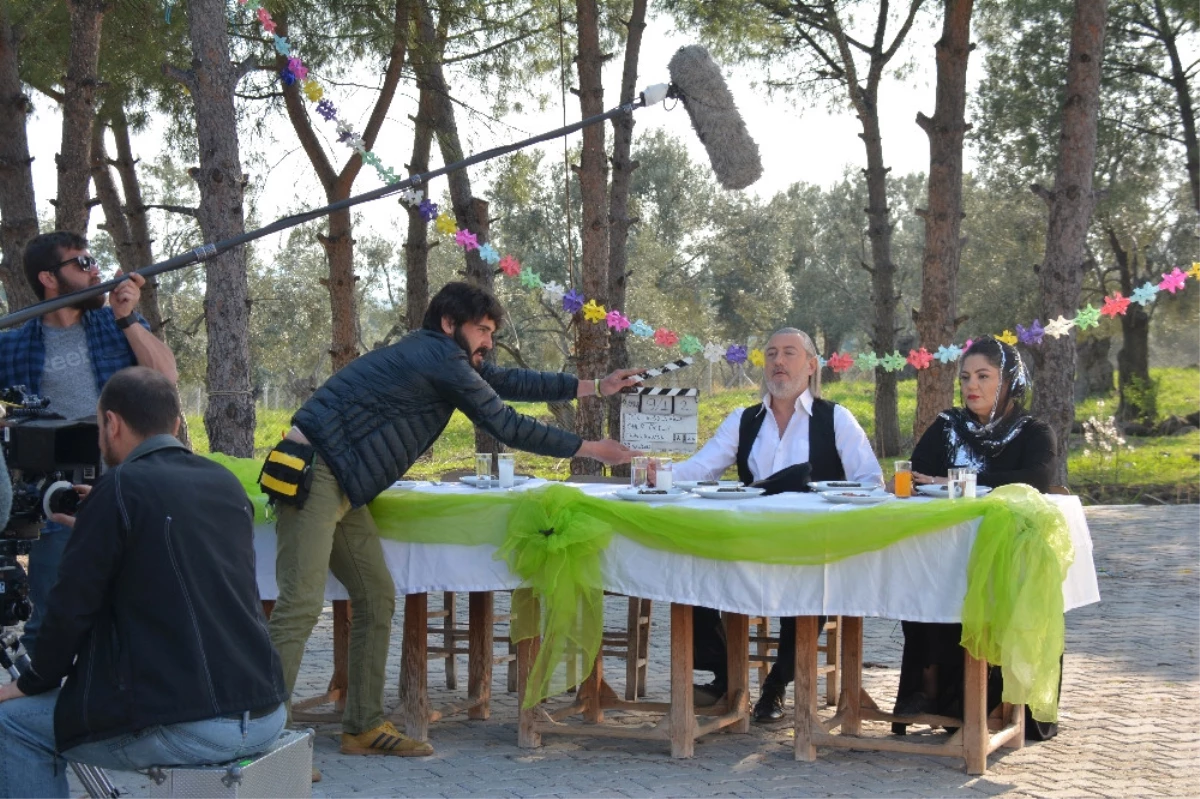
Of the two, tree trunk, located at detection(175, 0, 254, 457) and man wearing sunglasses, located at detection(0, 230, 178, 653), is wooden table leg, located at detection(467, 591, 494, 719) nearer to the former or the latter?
man wearing sunglasses, located at detection(0, 230, 178, 653)

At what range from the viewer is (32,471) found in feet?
11.7

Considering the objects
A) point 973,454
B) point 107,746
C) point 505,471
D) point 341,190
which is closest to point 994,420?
point 973,454

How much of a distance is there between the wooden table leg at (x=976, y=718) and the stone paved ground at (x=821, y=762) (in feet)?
0.20

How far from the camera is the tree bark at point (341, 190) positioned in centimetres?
1130

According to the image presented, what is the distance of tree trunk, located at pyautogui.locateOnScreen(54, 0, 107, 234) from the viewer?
8.77m

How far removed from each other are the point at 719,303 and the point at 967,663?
1127 inches

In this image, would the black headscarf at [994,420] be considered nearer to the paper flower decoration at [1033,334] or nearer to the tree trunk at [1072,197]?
the paper flower decoration at [1033,334]

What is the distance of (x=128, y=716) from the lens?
2791mm

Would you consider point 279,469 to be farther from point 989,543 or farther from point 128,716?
point 989,543

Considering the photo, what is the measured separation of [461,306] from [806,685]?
5.73 feet

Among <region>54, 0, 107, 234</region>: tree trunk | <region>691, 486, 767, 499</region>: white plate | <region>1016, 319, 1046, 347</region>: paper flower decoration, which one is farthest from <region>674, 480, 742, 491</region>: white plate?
<region>54, 0, 107, 234</region>: tree trunk

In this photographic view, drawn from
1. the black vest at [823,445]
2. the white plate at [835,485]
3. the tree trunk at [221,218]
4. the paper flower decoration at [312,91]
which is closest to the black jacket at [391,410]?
the white plate at [835,485]

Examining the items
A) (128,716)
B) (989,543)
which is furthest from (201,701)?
(989,543)

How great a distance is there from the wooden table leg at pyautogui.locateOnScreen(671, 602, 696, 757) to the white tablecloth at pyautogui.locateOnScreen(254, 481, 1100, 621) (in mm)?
146
